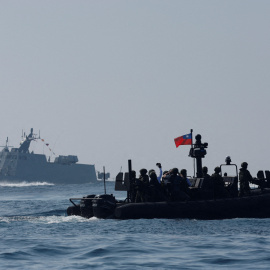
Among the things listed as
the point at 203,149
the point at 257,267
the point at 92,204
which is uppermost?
the point at 203,149

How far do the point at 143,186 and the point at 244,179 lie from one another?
3685mm

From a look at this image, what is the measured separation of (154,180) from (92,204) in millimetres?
2589

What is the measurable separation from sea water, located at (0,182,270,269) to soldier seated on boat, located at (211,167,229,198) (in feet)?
5.33

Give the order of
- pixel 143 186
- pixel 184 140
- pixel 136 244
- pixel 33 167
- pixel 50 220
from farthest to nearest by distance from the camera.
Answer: pixel 33 167 < pixel 184 140 < pixel 50 220 < pixel 143 186 < pixel 136 244

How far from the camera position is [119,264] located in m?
14.7

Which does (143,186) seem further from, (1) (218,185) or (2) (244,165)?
(2) (244,165)

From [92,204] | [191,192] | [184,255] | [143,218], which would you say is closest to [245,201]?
[191,192]

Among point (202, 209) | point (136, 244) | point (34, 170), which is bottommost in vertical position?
point (136, 244)

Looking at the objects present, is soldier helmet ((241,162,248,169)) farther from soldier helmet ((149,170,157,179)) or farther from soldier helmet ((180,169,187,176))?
soldier helmet ((149,170,157,179))

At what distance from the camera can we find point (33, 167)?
157625 mm

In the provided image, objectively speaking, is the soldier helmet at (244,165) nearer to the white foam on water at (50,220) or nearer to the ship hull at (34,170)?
the white foam on water at (50,220)

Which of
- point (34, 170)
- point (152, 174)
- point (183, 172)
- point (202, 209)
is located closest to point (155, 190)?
point (152, 174)

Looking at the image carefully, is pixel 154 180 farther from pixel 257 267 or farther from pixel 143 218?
pixel 257 267

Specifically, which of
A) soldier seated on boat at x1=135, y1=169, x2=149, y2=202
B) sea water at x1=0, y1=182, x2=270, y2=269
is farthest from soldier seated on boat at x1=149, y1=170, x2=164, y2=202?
sea water at x1=0, y1=182, x2=270, y2=269
